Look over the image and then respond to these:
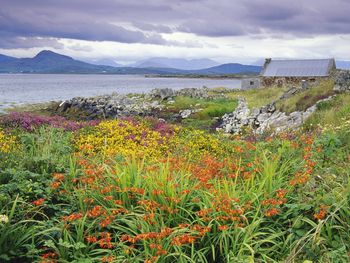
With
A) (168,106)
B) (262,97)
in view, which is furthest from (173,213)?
(262,97)

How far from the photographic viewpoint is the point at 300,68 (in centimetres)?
5747

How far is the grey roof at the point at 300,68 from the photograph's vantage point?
184 feet

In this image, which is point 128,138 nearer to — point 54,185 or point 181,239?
point 54,185

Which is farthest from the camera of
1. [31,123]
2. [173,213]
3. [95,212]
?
[31,123]

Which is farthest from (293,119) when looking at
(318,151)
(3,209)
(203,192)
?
(3,209)

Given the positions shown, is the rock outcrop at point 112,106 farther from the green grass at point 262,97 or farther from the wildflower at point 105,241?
the wildflower at point 105,241

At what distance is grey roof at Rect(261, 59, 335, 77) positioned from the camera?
56.2 metres

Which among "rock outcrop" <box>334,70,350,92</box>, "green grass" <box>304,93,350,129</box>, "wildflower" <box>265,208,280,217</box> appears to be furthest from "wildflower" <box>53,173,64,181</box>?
"rock outcrop" <box>334,70,350,92</box>

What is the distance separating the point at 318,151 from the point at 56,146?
4.98 m

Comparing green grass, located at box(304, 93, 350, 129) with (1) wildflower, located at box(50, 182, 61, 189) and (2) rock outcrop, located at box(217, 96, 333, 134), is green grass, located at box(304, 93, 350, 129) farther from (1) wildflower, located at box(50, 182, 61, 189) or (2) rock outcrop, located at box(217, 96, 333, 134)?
(1) wildflower, located at box(50, 182, 61, 189)

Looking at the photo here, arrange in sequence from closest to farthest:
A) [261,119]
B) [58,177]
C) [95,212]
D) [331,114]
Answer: [95,212] → [58,177] → [331,114] → [261,119]

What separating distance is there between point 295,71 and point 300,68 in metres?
1.46

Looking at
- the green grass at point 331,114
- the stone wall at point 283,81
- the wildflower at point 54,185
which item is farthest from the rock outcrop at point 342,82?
the stone wall at point 283,81

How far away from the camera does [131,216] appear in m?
5.77
